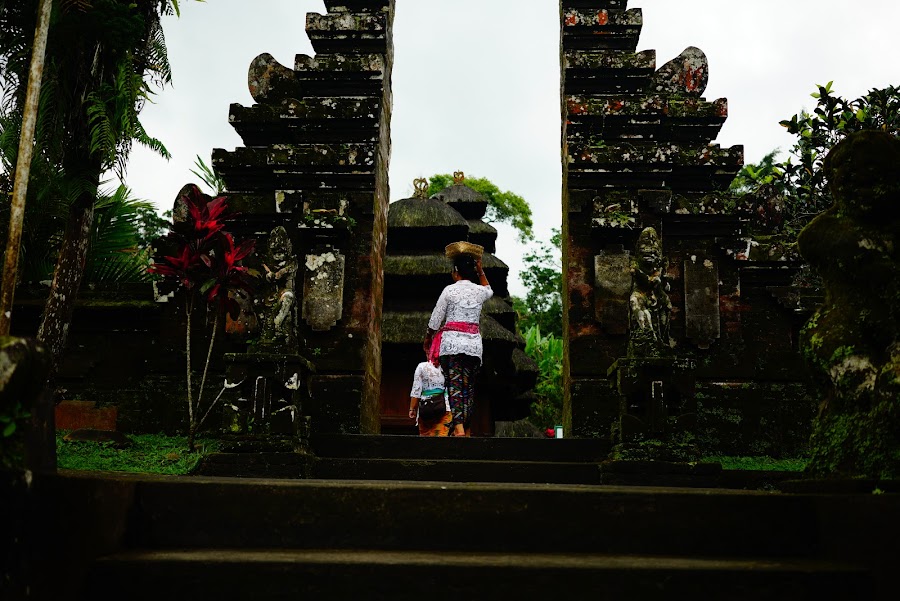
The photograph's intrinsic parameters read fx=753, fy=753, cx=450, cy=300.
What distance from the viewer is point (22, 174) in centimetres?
586

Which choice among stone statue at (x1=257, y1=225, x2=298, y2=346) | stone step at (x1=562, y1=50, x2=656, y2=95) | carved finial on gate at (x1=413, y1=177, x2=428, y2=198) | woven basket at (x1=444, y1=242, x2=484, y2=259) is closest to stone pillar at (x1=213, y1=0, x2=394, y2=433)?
woven basket at (x1=444, y1=242, x2=484, y2=259)

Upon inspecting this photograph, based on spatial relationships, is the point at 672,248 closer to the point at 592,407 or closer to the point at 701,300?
the point at 701,300

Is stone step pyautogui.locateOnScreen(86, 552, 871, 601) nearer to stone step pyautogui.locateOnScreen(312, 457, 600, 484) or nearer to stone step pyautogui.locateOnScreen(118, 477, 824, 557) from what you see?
stone step pyautogui.locateOnScreen(118, 477, 824, 557)

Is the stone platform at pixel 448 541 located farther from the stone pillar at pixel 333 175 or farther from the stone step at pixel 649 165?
the stone step at pixel 649 165

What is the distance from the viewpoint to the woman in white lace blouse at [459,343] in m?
6.44

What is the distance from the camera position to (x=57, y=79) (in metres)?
7.24

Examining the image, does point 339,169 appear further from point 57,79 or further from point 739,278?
point 739,278

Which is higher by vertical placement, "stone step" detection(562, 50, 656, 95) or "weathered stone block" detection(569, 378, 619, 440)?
"stone step" detection(562, 50, 656, 95)

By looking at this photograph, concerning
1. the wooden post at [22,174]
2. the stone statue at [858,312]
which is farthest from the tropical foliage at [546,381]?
the stone statue at [858,312]

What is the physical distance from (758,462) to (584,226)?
2678 millimetres

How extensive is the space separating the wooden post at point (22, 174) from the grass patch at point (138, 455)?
1.08m

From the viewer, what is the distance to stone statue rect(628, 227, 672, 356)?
554 cm

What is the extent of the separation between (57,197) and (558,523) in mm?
6631

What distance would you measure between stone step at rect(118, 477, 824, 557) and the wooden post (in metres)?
3.30
